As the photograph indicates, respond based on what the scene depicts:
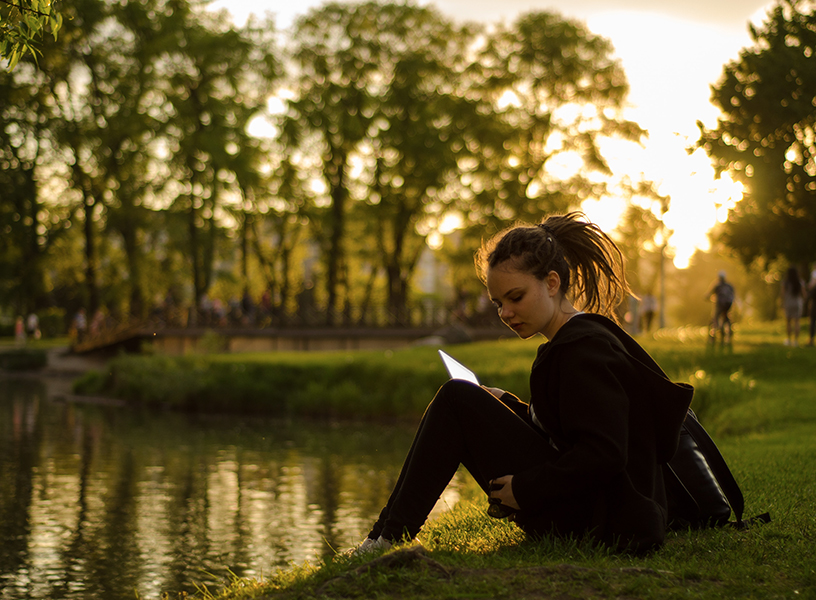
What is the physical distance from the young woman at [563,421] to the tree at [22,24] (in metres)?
2.67

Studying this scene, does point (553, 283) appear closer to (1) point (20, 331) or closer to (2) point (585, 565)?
(2) point (585, 565)

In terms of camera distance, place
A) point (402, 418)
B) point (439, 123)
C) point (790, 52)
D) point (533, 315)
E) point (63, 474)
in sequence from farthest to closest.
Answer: point (439, 123)
point (402, 418)
point (790, 52)
point (63, 474)
point (533, 315)

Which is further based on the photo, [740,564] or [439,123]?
[439,123]

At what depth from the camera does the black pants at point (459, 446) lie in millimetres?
3777

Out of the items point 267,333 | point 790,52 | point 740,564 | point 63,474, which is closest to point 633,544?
point 740,564

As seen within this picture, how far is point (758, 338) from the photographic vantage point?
22141 millimetres

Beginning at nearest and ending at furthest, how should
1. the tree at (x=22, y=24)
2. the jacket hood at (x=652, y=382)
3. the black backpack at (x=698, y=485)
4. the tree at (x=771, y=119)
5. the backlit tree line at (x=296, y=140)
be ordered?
the jacket hood at (x=652, y=382), the black backpack at (x=698, y=485), the tree at (x=22, y=24), the tree at (x=771, y=119), the backlit tree line at (x=296, y=140)

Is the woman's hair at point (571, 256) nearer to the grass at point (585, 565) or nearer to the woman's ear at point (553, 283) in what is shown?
the woman's ear at point (553, 283)

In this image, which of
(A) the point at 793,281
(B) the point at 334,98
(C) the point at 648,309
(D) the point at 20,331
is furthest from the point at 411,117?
(D) the point at 20,331

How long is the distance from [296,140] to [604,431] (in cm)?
3437

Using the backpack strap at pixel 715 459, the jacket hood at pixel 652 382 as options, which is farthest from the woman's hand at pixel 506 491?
the backpack strap at pixel 715 459

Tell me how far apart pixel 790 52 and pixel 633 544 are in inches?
609

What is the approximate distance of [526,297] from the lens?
3789mm

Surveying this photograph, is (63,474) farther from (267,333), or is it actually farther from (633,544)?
(267,333)
